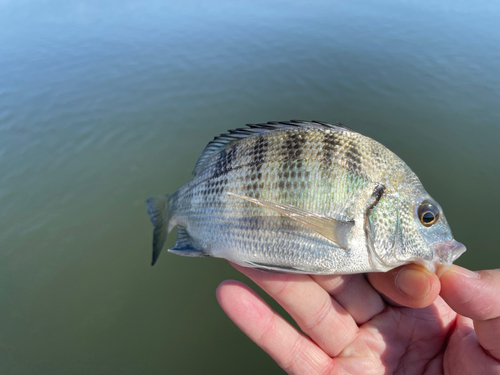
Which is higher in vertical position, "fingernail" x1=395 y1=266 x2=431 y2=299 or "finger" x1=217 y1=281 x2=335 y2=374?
"fingernail" x1=395 y1=266 x2=431 y2=299

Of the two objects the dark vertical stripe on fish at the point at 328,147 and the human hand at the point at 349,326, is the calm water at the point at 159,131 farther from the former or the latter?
the dark vertical stripe on fish at the point at 328,147

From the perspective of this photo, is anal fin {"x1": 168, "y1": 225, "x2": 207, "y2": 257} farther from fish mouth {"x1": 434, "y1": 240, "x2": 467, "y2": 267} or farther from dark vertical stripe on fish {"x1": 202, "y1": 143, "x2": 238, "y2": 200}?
fish mouth {"x1": 434, "y1": 240, "x2": 467, "y2": 267}

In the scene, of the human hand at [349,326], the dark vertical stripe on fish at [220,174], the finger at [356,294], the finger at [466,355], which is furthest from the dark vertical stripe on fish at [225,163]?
the finger at [466,355]

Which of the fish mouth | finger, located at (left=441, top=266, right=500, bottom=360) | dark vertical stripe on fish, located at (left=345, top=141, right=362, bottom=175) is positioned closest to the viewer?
finger, located at (left=441, top=266, right=500, bottom=360)

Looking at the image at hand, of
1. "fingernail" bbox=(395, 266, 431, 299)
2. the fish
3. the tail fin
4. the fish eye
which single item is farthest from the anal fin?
the fish eye

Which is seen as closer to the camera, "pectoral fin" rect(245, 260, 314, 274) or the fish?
the fish

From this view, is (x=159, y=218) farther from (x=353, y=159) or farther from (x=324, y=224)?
(x=353, y=159)

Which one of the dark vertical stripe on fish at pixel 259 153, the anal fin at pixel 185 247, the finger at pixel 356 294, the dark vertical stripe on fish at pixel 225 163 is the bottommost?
the finger at pixel 356 294

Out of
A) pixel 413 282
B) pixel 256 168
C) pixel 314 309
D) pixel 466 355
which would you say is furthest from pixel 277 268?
pixel 466 355
